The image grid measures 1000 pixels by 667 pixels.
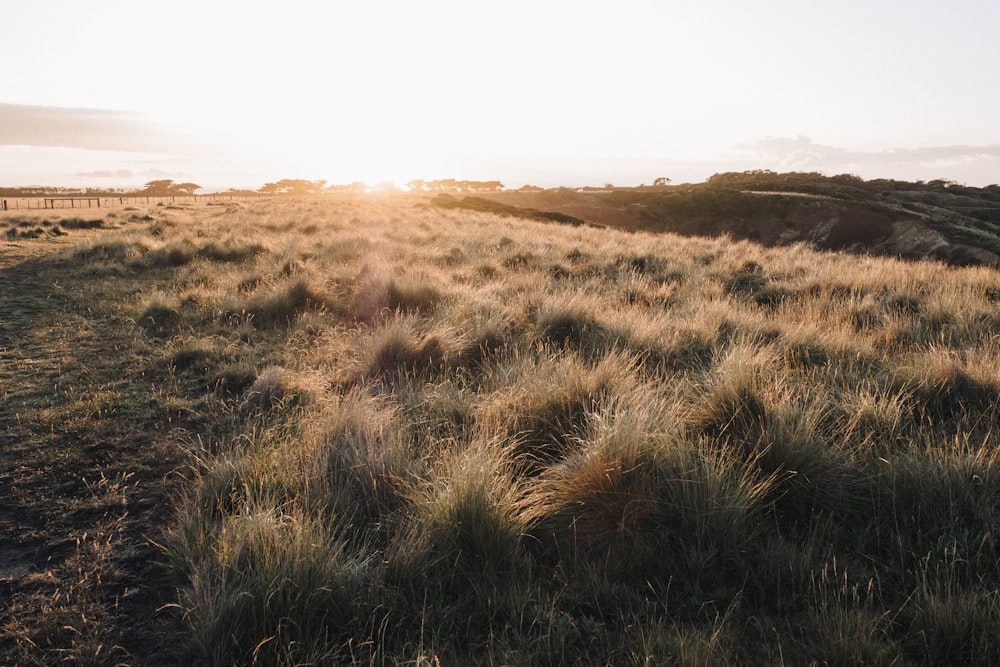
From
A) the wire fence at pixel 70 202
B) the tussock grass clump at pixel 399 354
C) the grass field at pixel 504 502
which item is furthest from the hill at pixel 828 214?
the wire fence at pixel 70 202

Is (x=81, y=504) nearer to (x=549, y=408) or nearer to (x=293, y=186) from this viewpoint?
(x=549, y=408)

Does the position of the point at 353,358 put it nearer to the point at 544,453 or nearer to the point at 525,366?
the point at 525,366

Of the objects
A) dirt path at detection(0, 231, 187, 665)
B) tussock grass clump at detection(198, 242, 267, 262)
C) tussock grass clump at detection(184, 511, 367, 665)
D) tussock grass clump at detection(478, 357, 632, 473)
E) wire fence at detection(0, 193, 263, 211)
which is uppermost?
wire fence at detection(0, 193, 263, 211)

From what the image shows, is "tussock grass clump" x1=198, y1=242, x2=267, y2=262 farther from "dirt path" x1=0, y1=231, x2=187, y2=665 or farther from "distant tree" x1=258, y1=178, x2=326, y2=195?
"distant tree" x1=258, y1=178, x2=326, y2=195

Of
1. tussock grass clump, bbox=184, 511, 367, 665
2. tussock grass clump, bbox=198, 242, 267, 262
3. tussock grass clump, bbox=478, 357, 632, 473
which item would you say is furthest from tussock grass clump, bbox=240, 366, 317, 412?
tussock grass clump, bbox=198, 242, 267, 262

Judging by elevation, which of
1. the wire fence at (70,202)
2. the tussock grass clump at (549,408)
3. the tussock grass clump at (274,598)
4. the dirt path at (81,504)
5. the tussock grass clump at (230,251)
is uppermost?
the wire fence at (70,202)

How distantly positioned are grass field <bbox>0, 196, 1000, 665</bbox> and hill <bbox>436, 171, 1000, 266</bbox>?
17.8m

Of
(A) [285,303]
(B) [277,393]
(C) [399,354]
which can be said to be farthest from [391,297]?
(B) [277,393]

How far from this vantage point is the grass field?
2.05m

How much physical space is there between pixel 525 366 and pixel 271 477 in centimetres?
237

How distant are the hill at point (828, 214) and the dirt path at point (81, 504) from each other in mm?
20173

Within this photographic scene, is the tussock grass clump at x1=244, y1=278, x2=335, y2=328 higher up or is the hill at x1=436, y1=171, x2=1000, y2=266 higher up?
the hill at x1=436, y1=171, x2=1000, y2=266

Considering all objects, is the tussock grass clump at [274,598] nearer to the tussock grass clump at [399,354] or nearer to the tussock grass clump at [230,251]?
the tussock grass clump at [399,354]

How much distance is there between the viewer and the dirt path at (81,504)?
2168 millimetres
